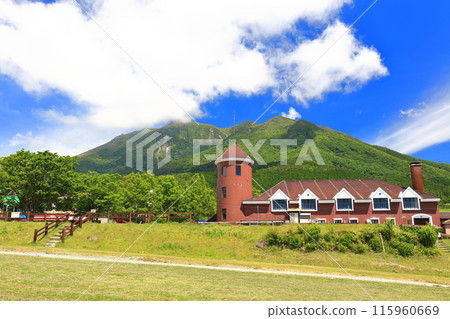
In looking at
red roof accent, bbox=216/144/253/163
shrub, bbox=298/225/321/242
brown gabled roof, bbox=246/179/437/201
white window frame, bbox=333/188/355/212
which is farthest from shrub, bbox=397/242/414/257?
red roof accent, bbox=216/144/253/163

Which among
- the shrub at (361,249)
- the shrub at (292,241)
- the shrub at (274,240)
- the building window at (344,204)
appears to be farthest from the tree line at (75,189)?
the building window at (344,204)

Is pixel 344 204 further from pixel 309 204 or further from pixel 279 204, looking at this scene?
pixel 279 204

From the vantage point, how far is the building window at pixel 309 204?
3562cm

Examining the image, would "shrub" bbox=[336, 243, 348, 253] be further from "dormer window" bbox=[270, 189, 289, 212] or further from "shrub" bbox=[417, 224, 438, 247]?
"dormer window" bbox=[270, 189, 289, 212]

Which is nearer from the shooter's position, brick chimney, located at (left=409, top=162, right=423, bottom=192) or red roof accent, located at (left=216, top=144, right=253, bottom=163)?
red roof accent, located at (left=216, top=144, right=253, bottom=163)

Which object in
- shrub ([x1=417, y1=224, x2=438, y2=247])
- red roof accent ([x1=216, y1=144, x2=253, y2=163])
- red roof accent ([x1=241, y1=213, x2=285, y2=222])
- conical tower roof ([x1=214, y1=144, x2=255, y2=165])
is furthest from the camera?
red roof accent ([x1=216, y1=144, x2=253, y2=163])

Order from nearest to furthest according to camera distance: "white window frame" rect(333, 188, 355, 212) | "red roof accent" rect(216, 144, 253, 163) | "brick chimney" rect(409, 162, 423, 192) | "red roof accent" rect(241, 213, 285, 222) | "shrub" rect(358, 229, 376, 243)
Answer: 1. "shrub" rect(358, 229, 376, 243)
2. "red roof accent" rect(241, 213, 285, 222)
3. "white window frame" rect(333, 188, 355, 212)
4. "red roof accent" rect(216, 144, 253, 163)
5. "brick chimney" rect(409, 162, 423, 192)

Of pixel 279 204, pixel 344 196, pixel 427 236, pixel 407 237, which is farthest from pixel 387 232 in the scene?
pixel 279 204

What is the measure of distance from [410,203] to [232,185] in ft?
71.4

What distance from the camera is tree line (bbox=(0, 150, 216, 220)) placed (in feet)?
128

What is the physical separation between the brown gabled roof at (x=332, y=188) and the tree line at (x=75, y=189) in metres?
16.5

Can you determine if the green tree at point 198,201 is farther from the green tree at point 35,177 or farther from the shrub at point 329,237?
the shrub at point 329,237

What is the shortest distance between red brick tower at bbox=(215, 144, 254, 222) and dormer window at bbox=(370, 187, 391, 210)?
606 inches
